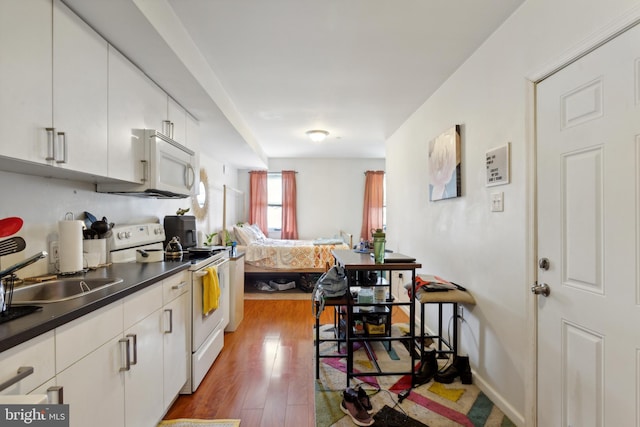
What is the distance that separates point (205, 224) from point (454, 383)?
3.73 meters

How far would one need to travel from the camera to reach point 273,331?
10.4 ft

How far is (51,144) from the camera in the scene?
125 centimetres

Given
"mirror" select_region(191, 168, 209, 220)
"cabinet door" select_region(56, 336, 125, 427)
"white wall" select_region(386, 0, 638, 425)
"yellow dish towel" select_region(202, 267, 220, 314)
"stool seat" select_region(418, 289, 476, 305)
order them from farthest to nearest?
"mirror" select_region(191, 168, 209, 220) < "yellow dish towel" select_region(202, 267, 220, 314) < "stool seat" select_region(418, 289, 476, 305) < "white wall" select_region(386, 0, 638, 425) < "cabinet door" select_region(56, 336, 125, 427)

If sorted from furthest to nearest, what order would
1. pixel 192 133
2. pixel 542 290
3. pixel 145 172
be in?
1. pixel 192 133
2. pixel 145 172
3. pixel 542 290

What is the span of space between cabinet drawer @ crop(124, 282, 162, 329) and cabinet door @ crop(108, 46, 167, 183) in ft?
2.32

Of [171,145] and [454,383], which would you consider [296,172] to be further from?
[454,383]

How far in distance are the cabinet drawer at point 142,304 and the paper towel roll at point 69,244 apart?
441 millimetres

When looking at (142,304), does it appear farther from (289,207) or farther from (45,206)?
(289,207)

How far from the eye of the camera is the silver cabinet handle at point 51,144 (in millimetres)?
1240

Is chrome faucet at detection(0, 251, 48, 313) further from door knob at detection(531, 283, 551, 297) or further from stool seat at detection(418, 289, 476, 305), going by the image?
door knob at detection(531, 283, 551, 297)

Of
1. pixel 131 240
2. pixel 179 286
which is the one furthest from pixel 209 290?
pixel 131 240

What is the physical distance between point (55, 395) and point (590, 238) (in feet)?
6.92

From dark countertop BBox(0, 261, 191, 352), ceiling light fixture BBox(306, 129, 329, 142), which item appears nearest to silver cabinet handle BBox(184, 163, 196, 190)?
dark countertop BBox(0, 261, 191, 352)

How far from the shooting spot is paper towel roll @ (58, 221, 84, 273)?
1.57 metres
